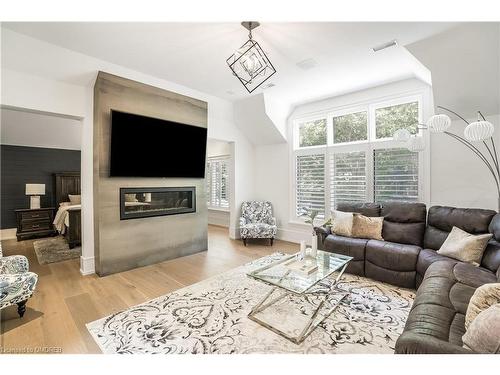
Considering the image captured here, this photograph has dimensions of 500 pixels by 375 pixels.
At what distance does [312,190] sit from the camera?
489cm

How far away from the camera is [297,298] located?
2.61 meters

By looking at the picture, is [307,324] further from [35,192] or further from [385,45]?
[35,192]

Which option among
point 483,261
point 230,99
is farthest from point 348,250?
point 230,99

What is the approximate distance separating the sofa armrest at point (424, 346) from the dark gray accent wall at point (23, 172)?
298 inches

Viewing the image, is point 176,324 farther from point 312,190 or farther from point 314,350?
point 312,190

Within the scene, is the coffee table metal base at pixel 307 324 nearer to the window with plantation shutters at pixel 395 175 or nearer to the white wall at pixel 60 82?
the window with plantation shutters at pixel 395 175

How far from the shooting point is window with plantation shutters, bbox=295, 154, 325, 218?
4.76m

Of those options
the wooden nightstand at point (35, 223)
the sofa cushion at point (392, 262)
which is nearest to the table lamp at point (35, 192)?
the wooden nightstand at point (35, 223)

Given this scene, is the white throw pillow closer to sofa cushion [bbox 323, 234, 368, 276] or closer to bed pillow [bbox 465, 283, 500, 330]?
sofa cushion [bbox 323, 234, 368, 276]

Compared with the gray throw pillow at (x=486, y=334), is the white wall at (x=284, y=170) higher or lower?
higher

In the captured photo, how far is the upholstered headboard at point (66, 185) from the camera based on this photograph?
19.5ft

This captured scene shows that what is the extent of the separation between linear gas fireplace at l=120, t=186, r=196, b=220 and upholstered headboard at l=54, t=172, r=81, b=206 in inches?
150

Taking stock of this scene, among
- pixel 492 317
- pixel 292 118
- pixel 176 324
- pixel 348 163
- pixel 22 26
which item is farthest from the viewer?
pixel 292 118

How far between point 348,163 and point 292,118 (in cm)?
162
